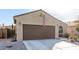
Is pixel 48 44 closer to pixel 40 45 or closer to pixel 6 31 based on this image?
pixel 40 45

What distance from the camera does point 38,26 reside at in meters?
3.84

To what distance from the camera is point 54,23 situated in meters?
3.71

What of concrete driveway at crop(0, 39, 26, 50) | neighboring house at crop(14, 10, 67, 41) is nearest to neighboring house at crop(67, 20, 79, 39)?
neighboring house at crop(14, 10, 67, 41)

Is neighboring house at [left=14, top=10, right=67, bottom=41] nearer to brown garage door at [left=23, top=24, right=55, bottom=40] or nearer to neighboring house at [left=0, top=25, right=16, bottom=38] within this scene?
brown garage door at [left=23, top=24, right=55, bottom=40]

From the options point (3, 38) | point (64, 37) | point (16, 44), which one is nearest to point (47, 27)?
point (64, 37)

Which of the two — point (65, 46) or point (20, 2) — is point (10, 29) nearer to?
point (20, 2)

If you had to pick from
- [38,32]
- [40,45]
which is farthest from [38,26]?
[40,45]

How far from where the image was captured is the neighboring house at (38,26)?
3.64m

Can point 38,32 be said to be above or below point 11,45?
above

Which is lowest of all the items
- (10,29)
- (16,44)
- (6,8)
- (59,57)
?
(59,57)

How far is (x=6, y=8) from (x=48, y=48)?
186 cm

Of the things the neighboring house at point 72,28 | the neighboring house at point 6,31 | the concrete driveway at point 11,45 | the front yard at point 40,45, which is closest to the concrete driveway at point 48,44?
the front yard at point 40,45

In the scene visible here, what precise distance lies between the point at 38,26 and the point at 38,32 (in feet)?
0.76

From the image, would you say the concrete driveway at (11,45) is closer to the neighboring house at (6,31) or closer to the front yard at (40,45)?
the front yard at (40,45)
